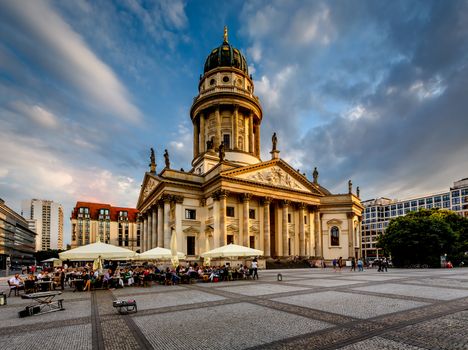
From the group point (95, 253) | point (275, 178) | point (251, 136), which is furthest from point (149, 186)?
point (95, 253)

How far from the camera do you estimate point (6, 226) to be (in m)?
87.7

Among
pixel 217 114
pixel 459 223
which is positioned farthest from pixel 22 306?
pixel 459 223

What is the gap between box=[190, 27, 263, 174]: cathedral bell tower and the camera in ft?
178

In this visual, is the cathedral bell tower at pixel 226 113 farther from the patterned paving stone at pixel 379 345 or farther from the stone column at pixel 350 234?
the patterned paving stone at pixel 379 345

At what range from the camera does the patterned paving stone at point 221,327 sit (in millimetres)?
7691

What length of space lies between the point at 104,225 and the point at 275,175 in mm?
83754

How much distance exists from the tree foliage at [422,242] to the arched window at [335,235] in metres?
8.20

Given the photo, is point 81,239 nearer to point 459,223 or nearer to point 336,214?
point 336,214

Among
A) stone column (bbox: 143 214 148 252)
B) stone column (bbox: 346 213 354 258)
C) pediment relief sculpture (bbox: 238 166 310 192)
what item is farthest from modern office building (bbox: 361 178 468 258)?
stone column (bbox: 143 214 148 252)

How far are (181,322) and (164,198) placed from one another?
1275 inches

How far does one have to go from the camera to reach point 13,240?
9675 cm

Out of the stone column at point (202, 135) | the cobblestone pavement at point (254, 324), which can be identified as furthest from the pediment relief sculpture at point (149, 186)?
the cobblestone pavement at point (254, 324)

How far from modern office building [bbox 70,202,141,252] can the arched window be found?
238ft

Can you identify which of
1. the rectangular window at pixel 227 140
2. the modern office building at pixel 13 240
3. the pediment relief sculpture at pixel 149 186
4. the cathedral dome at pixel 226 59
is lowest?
the modern office building at pixel 13 240
